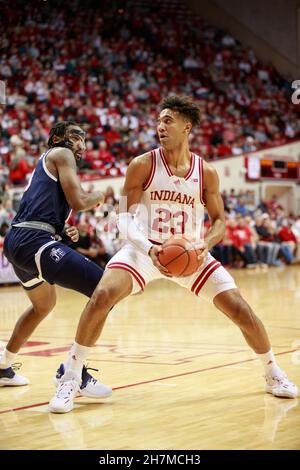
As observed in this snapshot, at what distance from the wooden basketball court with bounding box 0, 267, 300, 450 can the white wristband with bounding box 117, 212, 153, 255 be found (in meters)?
1.06

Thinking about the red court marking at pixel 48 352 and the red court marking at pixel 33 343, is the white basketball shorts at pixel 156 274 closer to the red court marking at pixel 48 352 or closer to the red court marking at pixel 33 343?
the red court marking at pixel 48 352

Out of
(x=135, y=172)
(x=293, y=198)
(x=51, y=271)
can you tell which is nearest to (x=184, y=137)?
(x=135, y=172)

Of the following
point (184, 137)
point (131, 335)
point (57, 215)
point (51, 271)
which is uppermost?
point (184, 137)

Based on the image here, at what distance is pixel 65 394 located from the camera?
5277 millimetres

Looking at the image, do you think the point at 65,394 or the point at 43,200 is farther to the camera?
the point at 43,200

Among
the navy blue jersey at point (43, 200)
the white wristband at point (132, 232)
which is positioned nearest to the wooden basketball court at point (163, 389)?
the white wristband at point (132, 232)

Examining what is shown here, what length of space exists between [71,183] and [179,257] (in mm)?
1014

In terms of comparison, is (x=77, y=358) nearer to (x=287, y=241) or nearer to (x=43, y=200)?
(x=43, y=200)

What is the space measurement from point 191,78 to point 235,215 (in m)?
8.04

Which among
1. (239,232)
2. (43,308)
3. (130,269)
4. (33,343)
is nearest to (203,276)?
(130,269)

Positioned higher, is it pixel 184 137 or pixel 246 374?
pixel 184 137

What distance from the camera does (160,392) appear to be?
5879 millimetres
